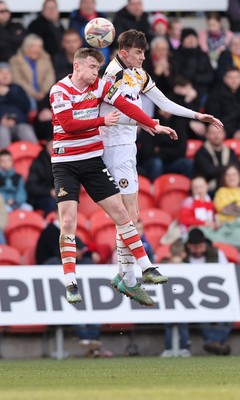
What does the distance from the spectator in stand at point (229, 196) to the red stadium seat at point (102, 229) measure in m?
1.65

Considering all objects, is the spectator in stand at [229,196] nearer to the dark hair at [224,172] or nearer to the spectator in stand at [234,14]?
the dark hair at [224,172]

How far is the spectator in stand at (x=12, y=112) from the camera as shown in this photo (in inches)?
758

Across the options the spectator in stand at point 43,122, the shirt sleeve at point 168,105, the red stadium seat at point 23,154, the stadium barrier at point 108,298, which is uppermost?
the shirt sleeve at point 168,105

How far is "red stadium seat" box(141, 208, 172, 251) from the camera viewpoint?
18641 mm

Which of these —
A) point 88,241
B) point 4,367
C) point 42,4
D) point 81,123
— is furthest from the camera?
point 42,4

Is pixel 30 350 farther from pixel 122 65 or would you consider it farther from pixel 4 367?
pixel 122 65

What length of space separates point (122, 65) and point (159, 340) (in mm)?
5356

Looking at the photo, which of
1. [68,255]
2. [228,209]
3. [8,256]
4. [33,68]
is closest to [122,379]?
[68,255]

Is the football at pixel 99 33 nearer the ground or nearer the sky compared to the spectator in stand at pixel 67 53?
nearer the sky

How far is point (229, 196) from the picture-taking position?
1872 cm

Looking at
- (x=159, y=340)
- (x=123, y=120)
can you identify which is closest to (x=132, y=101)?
(x=123, y=120)

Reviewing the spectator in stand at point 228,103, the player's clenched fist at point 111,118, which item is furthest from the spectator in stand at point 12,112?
the player's clenched fist at point 111,118

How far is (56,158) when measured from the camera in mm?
13219

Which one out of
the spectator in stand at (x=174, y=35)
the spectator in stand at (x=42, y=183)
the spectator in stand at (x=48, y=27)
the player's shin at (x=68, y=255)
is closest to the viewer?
the player's shin at (x=68, y=255)
